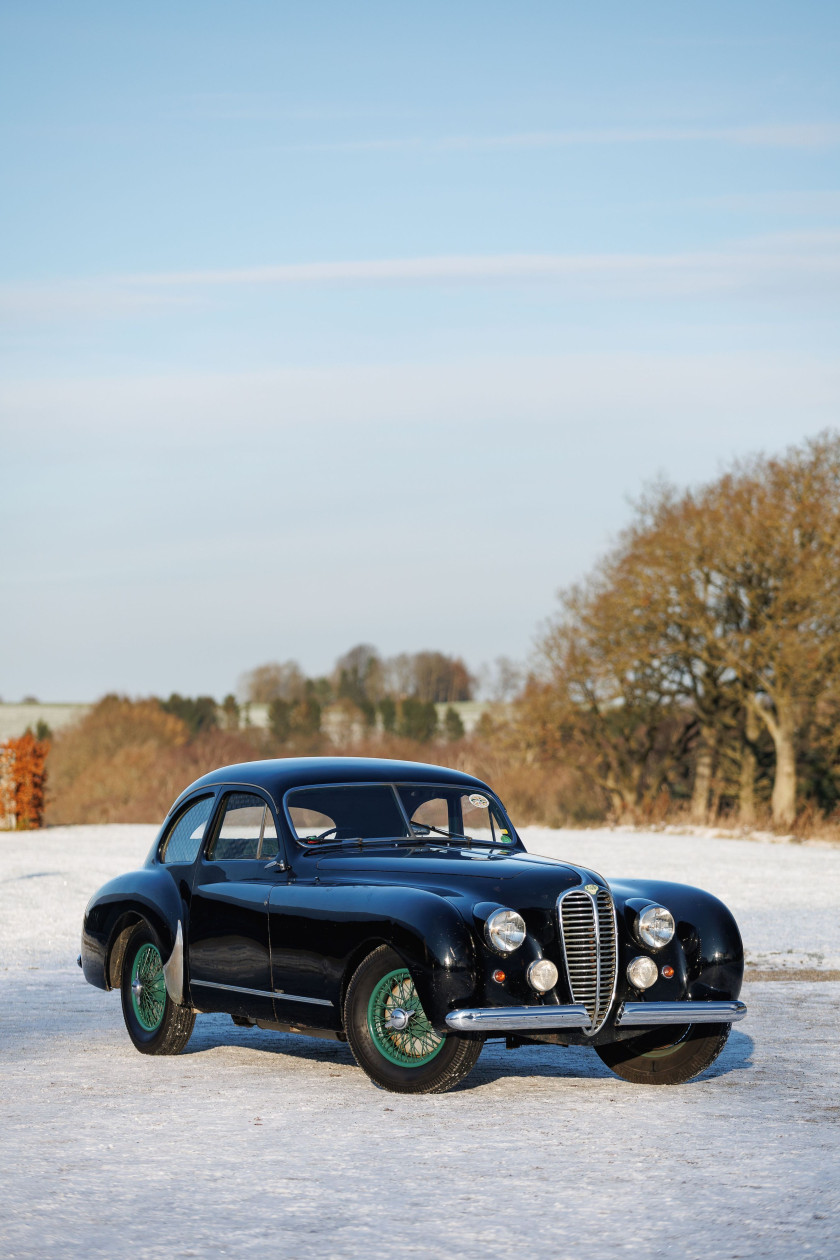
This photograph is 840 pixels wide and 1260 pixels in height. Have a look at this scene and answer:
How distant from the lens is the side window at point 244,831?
9258 mm

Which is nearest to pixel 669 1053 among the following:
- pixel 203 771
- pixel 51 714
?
pixel 203 771

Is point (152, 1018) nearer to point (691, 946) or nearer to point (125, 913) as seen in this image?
point (125, 913)

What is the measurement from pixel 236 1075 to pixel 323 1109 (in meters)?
1.25

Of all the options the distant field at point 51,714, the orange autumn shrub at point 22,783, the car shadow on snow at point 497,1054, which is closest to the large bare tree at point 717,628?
the orange autumn shrub at point 22,783

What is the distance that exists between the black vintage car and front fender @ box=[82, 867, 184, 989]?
0.05 ft

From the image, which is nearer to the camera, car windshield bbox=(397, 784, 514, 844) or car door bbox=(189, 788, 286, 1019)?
car door bbox=(189, 788, 286, 1019)

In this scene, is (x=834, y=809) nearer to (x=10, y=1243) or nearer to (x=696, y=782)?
(x=696, y=782)

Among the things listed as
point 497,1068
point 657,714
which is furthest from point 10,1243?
point 657,714

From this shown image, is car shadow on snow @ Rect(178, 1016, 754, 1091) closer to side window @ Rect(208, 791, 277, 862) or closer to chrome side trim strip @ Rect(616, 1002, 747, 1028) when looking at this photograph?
chrome side trim strip @ Rect(616, 1002, 747, 1028)

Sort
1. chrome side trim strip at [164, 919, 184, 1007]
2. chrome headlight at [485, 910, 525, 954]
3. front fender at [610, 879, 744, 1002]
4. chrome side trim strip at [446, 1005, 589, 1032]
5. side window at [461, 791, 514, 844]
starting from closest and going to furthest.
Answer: chrome side trim strip at [446, 1005, 589, 1032], chrome headlight at [485, 910, 525, 954], front fender at [610, 879, 744, 1002], chrome side trim strip at [164, 919, 184, 1007], side window at [461, 791, 514, 844]

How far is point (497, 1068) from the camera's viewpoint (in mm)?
9047

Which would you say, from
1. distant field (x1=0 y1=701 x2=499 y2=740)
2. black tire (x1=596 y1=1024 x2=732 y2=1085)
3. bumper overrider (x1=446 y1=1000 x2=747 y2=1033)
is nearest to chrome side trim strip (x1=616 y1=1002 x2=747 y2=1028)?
bumper overrider (x1=446 y1=1000 x2=747 y2=1033)

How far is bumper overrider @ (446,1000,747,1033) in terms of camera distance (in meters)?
7.54

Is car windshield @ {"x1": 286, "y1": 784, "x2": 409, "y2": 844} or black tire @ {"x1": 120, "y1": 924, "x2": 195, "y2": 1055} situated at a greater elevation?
car windshield @ {"x1": 286, "y1": 784, "x2": 409, "y2": 844}
